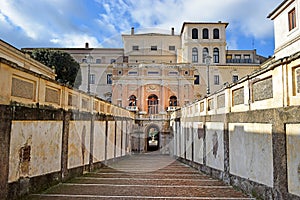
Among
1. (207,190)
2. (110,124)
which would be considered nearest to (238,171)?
(207,190)

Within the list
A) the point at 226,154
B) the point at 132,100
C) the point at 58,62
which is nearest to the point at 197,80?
the point at 132,100

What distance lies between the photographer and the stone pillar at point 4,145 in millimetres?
5578

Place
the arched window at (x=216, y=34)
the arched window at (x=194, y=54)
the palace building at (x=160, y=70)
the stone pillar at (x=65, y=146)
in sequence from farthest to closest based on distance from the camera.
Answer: the arched window at (x=216, y=34) → the arched window at (x=194, y=54) → the palace building at (x=160, y=70) → the stone pillar at (x=65, y=146)

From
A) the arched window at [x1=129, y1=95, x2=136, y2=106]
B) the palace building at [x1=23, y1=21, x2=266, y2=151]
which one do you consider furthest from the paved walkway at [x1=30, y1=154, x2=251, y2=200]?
the arched window at [x1=129, y1=95, x2=136, y2=106]

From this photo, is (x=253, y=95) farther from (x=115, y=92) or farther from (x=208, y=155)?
(x=115, y=92)

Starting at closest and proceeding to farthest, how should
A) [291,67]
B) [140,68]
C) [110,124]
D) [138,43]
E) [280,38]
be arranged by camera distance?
[291,67], [110,124], [280,38], [140,68], [138,43]

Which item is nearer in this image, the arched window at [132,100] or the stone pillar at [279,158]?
the stone pillar at [279,158]

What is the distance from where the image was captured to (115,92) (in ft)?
126

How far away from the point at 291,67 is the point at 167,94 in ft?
107

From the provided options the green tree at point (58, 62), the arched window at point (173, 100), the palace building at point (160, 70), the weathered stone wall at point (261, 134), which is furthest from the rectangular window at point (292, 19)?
the arched window at point (173, 100)

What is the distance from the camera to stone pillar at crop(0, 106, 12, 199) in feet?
18.3

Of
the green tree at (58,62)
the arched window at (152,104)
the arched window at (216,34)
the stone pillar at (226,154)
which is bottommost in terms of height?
the stone pillar at (226,154)

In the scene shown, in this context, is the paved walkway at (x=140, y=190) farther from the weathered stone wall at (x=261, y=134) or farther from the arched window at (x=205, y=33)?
the arched window at (x=205, y=33)

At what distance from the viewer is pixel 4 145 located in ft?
18.6
